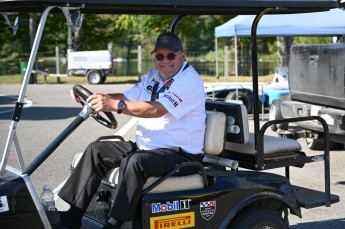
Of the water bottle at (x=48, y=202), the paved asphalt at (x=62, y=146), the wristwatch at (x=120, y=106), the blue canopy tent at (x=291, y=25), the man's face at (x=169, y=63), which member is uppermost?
the blue canopy tent at (x=291, y=25)

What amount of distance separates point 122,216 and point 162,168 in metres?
0.37

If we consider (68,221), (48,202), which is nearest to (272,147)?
(68,221)

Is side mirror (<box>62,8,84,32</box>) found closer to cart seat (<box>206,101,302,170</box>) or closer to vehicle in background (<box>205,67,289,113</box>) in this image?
cart seat (<box>206,101,302,170</box>)

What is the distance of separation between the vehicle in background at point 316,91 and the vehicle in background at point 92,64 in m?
14.6

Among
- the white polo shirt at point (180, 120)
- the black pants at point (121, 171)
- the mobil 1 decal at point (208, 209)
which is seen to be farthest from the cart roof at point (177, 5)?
the mobil 1 decal at point (208, 209)

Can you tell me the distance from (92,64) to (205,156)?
1838 centimetres

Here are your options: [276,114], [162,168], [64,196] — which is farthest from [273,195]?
[276,114]

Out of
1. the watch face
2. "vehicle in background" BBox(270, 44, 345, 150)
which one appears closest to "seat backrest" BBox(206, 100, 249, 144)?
the watch face

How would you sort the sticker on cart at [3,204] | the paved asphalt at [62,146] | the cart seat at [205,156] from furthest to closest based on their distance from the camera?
the paved asphalt at [62,146] < the cart seat at [205,156] < the sticker on cart at [3,204]

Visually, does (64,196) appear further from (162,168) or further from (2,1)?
(2,1)

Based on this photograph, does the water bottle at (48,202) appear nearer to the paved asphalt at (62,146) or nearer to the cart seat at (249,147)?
the cart seat at (249,147)

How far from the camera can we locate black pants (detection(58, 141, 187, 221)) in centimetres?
363

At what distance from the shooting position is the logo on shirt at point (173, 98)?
3.92 m

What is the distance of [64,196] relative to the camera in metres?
4.03
